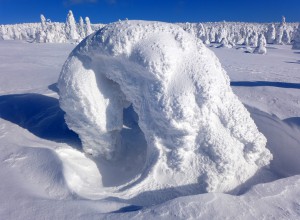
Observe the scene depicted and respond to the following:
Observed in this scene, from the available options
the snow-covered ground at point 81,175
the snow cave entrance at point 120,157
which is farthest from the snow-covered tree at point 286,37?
the snow cave entrance at point 120,157

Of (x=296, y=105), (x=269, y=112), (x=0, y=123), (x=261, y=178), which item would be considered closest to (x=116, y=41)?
(x=261, y=178)

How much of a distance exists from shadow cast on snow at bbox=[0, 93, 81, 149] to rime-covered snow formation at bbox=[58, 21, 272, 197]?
161 cm

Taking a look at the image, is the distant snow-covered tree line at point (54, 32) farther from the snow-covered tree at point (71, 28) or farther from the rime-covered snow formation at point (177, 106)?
the rime-covered snow formation at point (177, 106)

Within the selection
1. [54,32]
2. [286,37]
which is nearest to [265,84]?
[286,37]

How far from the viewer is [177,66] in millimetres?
4602

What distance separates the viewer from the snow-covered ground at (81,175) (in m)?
3.20

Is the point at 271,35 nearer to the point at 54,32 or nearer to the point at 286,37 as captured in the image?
the point at 286,37

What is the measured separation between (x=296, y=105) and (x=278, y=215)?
19.5 feet

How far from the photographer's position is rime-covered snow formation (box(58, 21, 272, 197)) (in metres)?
4.43

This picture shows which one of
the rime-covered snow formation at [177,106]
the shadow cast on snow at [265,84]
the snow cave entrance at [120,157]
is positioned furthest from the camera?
the shadow cast on snow at [265,84]

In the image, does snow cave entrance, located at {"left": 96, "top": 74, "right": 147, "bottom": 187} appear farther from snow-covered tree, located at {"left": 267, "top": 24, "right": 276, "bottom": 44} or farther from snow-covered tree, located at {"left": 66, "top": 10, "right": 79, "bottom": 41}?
snow-covered tree, located at {"left": 66, "top": 10, "right": 79, "bottom": 41}

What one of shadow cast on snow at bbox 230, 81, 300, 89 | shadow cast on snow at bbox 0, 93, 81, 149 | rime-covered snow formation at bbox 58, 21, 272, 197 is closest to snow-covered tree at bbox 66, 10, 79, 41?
shadow cast on snow at bbox 230, 81, 300, 89

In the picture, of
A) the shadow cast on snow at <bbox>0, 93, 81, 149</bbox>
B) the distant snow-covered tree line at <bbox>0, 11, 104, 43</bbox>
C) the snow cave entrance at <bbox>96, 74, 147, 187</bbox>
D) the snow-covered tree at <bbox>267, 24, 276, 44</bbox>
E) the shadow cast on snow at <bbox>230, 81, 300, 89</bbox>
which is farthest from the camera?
the snow-covered tree at <bbox>267, 24, 276, 44</bbox>

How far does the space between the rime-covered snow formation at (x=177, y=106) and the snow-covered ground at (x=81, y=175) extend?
35 centimetres
